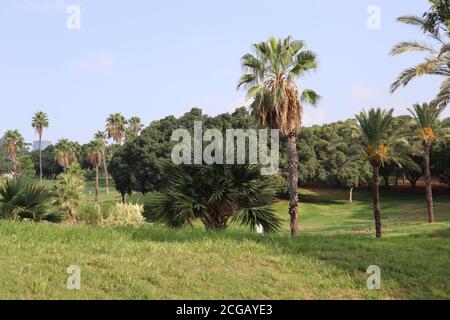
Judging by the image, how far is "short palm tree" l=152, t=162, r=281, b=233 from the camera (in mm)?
14062

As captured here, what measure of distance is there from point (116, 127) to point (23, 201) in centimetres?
7705

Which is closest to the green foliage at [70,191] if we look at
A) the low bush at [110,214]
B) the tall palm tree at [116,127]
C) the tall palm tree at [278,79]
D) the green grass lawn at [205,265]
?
the low bush at [110,214]

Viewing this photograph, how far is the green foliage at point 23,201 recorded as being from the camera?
1381 centimetres

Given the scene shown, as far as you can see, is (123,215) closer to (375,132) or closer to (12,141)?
(375,132)

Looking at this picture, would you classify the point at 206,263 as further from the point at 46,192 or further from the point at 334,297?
the point at 46,192

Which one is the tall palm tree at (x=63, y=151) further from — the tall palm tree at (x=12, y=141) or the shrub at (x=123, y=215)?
the shrub at (x=123, y=215)

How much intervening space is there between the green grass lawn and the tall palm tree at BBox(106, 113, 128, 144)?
7815 centimetres

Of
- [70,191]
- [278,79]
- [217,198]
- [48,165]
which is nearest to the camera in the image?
[217,198]

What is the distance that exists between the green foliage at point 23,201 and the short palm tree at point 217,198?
3.18 meters

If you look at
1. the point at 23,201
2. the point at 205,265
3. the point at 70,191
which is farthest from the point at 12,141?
the point at 205,265

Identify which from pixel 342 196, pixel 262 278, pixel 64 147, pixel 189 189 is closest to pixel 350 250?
pixel 262 278

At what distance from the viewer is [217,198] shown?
559 inches

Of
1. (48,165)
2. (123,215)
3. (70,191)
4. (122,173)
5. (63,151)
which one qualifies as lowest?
(123,215)
